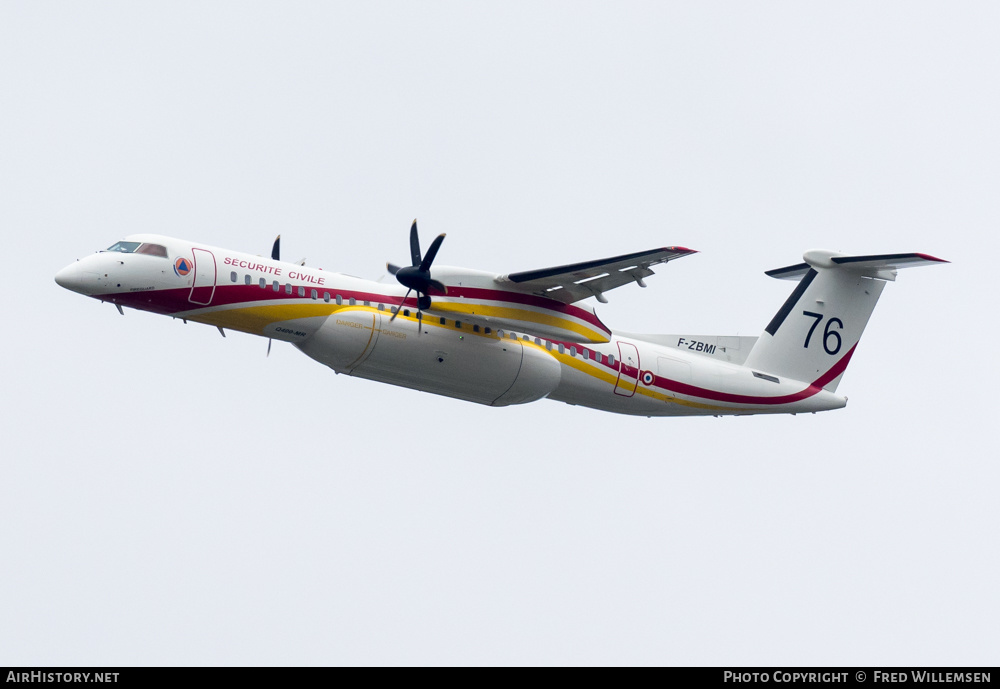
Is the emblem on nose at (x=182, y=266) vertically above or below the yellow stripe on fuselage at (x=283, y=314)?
above

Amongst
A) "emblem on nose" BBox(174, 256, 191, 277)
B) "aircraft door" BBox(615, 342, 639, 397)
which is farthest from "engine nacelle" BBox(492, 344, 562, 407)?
"emblem on nose" BBox(174, 256, 191, 277)

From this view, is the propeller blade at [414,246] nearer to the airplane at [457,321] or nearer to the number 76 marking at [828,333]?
the airplane at [457,321]

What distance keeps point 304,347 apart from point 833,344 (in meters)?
14.3

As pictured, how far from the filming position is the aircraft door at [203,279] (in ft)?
82.9

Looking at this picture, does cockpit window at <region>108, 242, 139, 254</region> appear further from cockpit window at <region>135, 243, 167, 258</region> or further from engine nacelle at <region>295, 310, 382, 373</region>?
engine nacelle at <region>295, 310, 382, 373</region>

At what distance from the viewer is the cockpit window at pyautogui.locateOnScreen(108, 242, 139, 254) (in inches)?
982

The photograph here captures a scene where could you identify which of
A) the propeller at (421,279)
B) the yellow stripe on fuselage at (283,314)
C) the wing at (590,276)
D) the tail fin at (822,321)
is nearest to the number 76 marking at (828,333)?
the tail fin at (822,321)

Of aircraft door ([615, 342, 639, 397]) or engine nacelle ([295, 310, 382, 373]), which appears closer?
engine nacelle ([295, 310, 382, 373])

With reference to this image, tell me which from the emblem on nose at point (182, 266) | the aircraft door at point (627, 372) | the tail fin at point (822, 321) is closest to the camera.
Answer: the emblem on nose at point (182, 266)

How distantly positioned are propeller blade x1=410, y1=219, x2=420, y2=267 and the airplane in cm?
3

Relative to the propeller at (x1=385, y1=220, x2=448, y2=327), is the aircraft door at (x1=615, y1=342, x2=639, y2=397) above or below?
below

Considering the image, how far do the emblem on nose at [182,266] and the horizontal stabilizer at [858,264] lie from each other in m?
16.5

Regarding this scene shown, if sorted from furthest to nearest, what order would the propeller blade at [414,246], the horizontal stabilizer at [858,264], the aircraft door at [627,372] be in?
the horizontal stabilizer at [858,264]
the aircraft door at [627,372]
the propeller blade at [414,246]

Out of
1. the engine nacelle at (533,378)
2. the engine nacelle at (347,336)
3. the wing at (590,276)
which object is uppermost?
the wing at (590,276)
